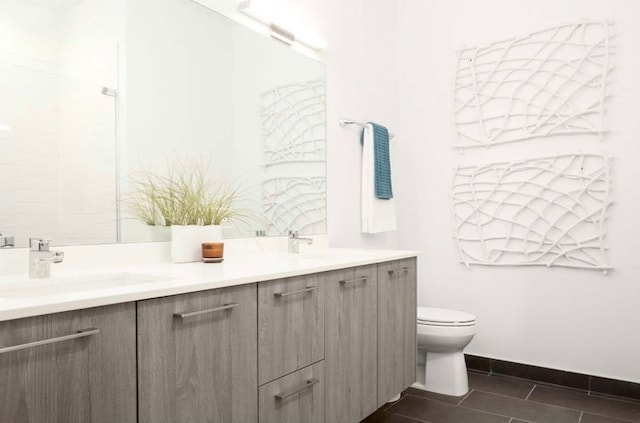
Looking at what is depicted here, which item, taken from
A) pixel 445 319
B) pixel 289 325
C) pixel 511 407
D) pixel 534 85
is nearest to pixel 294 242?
pixel 289 325

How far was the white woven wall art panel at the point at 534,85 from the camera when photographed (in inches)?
105

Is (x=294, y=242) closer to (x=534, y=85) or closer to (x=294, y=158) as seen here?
(x=294, y=158)

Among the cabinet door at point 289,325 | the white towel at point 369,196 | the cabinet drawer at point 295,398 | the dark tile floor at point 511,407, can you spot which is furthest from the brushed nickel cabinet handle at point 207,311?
the white towel at point 369,196

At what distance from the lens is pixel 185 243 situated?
1.77m

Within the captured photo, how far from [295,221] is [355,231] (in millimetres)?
551

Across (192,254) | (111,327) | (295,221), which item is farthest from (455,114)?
(111,327)

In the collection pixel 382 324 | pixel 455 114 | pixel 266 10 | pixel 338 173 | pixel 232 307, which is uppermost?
pixel 266 10

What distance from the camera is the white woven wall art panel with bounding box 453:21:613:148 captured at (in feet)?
8.75

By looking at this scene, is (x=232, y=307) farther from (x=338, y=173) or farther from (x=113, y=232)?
(x=338, y=173)

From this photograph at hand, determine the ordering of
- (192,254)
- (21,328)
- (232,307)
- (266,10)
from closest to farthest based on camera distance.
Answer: (21,328) < (232,307) < (192,254) < (266,10)

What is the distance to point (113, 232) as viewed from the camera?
1.66 metres

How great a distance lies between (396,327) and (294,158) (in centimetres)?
100

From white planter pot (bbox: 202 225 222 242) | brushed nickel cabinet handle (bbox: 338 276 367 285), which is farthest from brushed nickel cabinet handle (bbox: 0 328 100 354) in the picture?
brushed nickel cabinet handle (bbox: 338 276 367 285)

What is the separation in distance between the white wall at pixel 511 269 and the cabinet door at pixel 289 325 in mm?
1679
